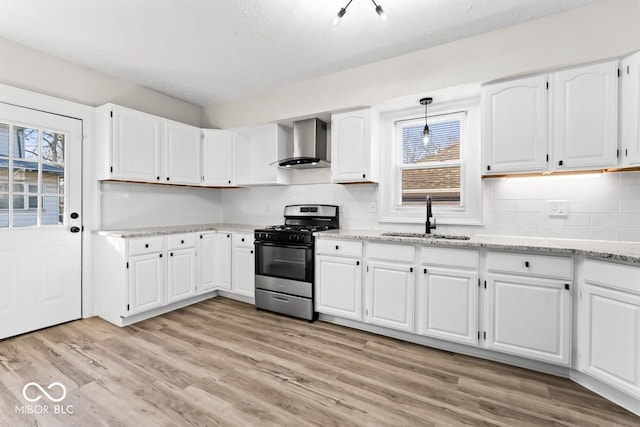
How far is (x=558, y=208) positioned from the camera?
256cm

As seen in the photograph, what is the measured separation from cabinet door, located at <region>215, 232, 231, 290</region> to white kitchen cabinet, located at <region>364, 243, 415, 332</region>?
1.86m

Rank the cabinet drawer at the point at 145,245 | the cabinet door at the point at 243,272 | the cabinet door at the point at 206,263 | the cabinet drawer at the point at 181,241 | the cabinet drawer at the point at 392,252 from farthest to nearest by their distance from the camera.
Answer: the cabinet door at the point at 206,263 < the cabinet door at the point at 243,272 < the cabinet drawer at the point at 181,241 < the cabinet drawer at the point at 145,245 < the cabinet drawer at the point at 392,252

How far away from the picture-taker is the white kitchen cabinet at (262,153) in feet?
12.7

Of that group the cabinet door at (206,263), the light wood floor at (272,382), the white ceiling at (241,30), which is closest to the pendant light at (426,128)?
the white ceiling at (241,30)

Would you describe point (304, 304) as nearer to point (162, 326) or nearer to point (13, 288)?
point (162, 326)

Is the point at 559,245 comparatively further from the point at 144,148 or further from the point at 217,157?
the point at 144,148

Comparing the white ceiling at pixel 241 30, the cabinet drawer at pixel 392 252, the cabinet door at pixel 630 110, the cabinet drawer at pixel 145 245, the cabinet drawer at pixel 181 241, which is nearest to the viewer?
the cabinet door at pixel 630 110

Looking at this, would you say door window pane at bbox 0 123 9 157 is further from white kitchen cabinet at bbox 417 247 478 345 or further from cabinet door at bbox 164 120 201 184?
white kitchen cabinet at bbox 417 247 478 345

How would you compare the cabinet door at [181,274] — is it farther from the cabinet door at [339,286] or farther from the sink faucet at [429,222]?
the sink faucet at [429,222]

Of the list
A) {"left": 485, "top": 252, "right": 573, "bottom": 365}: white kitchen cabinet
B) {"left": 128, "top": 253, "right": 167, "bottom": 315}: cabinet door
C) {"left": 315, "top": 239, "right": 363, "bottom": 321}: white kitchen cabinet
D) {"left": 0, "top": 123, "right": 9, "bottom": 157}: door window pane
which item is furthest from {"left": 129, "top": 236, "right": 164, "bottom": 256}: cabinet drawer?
{"left": 485, "top": 252, "right": 573, "bottom": 365}: white kitchen cabinet

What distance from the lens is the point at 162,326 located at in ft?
10.0

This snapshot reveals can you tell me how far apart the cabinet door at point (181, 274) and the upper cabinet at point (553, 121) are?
326 centimetres

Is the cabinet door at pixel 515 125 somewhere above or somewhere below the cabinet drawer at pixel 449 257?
above

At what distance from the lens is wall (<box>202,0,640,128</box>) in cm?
219
